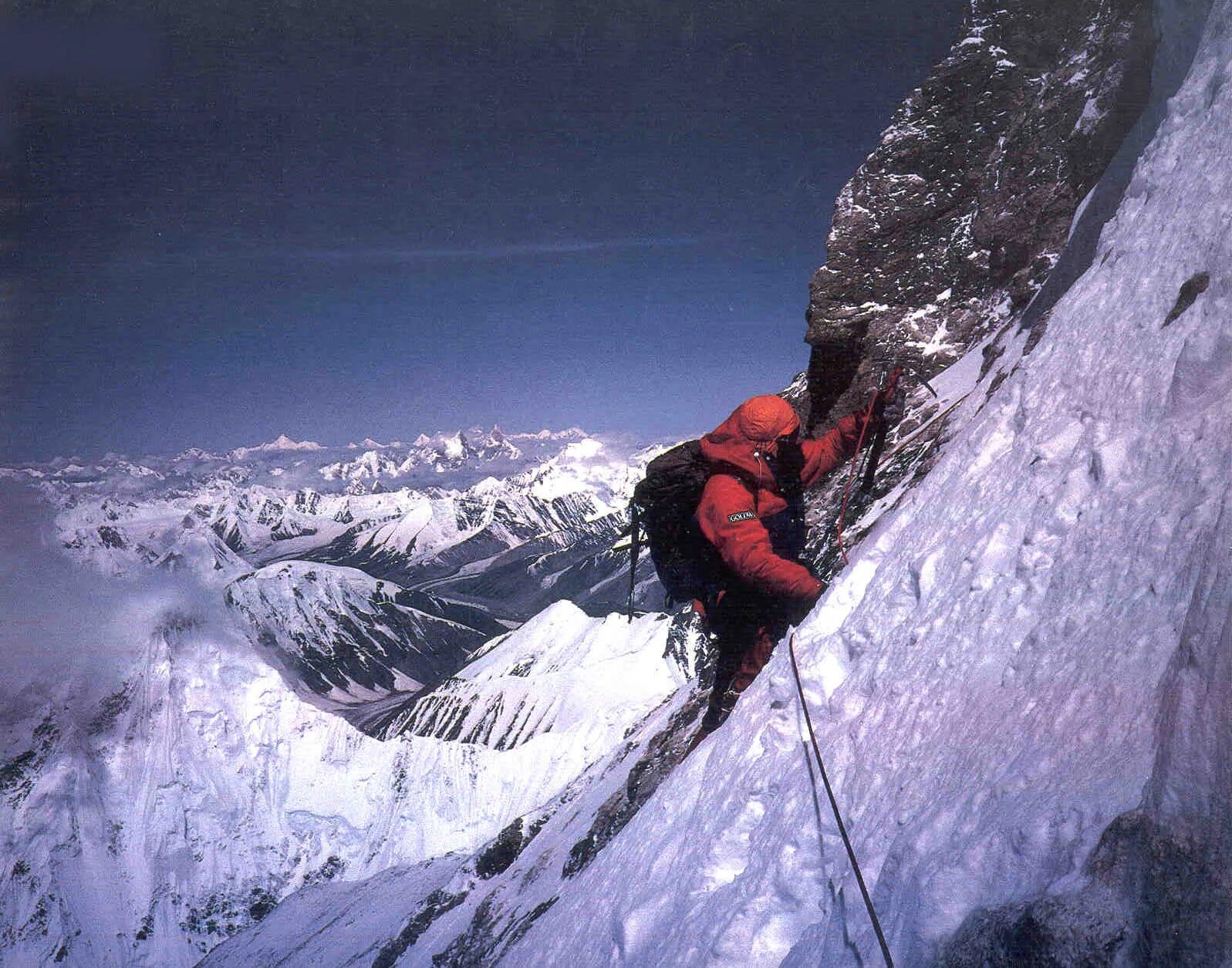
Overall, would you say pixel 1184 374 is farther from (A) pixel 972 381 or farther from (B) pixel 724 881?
(A) pixel 972 381

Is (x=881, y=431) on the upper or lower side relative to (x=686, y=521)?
lower

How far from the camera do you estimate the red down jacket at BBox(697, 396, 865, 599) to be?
17.4 feet

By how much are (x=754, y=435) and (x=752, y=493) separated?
23.3 inches

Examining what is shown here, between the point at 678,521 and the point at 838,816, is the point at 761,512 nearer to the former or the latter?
the point at 678,521

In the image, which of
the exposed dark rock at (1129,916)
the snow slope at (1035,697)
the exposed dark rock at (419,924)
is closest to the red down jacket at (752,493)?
the snow slope at (1035,697)

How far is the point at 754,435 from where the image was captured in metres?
5.89

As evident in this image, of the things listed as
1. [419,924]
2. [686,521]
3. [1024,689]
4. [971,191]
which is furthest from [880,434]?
[419,924]

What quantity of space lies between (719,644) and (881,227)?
1352 cm

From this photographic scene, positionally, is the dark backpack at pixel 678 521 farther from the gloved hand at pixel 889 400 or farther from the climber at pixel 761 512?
the gloved hand at pixel 889 400

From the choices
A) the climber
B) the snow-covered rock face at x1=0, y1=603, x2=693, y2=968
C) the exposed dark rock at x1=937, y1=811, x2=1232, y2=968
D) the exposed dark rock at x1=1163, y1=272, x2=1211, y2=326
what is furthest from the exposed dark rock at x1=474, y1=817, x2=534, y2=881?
the snow-covered rock face at x1=0, y1=603, x2=693, y2=968

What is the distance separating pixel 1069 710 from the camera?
108 inches

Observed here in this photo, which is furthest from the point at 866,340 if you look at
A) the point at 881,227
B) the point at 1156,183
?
the point at 1156,183

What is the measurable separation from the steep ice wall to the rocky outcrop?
671 cm

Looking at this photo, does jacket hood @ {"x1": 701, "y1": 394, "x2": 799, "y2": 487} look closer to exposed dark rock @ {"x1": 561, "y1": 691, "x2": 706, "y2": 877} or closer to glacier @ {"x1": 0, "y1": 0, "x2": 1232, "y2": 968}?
glacier @ {"x1": 0, "y1": 0, "x2": 1232, "y2": 968}
